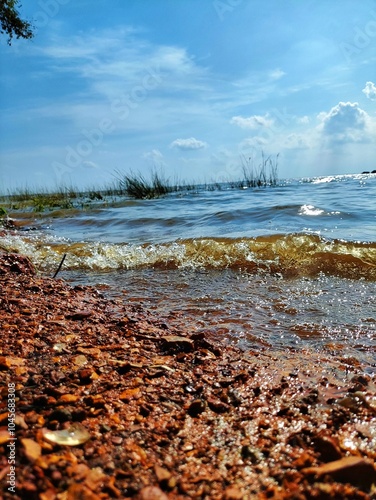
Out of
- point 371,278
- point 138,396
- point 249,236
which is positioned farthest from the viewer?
point 249,236

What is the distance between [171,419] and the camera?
1329 millimetres

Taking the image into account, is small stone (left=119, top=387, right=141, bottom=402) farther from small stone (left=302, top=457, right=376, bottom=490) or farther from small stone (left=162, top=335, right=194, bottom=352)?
small stone (left=302, top=457, right=376, bottom=490)

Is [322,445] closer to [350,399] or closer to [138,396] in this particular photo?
[350,399]

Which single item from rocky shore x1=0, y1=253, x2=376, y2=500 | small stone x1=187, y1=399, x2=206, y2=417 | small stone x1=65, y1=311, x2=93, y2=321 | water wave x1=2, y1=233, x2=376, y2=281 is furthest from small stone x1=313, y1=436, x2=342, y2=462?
water wave x1=2, y1=233, x2=376, y2=281

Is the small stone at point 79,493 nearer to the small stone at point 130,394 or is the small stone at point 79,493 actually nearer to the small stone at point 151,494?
the small stone at point 151,494

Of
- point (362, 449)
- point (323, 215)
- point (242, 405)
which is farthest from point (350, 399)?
point (323, 215)

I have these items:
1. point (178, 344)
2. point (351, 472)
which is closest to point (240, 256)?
point (178, 344)

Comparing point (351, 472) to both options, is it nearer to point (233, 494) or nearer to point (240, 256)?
point (233, 494)

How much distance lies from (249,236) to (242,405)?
4.48 m

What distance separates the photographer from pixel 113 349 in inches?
73.6

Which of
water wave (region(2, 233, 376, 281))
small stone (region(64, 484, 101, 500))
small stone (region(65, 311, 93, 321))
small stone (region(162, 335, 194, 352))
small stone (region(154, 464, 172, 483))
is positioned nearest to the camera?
small stone (region(64, 484, 101, 500))

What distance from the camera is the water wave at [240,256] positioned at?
14.6ft

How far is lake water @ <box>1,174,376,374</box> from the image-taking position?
2.53 m

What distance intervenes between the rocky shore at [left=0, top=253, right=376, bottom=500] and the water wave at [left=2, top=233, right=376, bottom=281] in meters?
2.49
